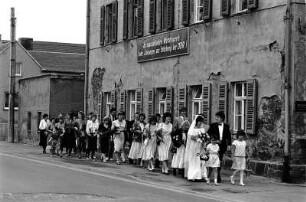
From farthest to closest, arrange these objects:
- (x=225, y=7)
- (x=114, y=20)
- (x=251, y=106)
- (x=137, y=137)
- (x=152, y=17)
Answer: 1. (x=114, y=20)
2. (x=152, y=17)
3. (x=137, y=137)
4. (x=225, y=7)
5. (x=251, y=106)

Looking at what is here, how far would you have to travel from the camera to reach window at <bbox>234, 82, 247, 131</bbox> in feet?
66.8

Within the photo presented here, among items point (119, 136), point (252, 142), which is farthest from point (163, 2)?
point (252, 142)

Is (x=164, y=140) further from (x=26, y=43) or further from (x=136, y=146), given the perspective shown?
(x=26, y=43)

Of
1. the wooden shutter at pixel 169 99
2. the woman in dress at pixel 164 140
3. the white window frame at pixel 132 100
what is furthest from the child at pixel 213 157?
the white window frame at pixel 132 100

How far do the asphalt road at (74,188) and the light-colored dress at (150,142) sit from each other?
7.42ft

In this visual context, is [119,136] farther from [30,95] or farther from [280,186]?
[30,95]

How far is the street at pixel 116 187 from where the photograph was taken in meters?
13.1

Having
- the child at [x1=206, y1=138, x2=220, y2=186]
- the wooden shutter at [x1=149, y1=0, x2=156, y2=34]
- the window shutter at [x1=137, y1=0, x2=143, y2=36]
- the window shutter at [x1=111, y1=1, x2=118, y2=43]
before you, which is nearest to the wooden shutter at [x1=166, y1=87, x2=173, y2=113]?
the wooden shutter at [x1=149, y1=0, x2=156, y2=34]

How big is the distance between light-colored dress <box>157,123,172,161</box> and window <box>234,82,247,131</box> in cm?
254

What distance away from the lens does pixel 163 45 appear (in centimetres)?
2517

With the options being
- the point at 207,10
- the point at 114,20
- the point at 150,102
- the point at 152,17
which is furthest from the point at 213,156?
the point at 114,20

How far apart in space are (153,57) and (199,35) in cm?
360

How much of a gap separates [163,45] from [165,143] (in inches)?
267

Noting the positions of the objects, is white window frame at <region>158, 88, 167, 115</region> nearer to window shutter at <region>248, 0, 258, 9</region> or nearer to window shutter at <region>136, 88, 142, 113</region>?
window shutter at <region>136, 88, 142, 113</region>
